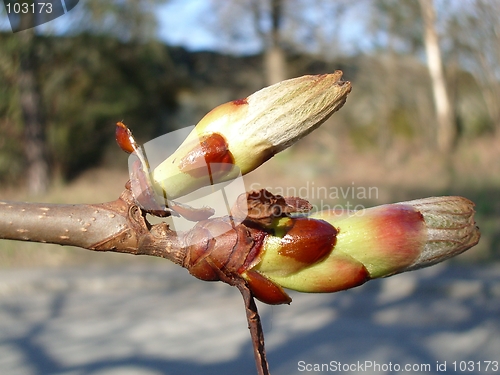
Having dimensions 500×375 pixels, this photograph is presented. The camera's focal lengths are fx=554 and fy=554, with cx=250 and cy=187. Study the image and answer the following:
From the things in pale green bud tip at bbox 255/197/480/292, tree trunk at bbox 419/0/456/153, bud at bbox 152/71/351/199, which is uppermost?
bud at bbox 152/71/351/199

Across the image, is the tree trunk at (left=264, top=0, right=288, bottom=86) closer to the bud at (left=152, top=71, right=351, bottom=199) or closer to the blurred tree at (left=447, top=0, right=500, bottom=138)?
the blurred tree at (left=447, top=0, right=500, bottom=138)

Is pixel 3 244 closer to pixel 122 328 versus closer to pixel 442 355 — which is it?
pixel 122 328

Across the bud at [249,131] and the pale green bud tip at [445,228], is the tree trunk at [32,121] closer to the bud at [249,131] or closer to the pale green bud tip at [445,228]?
the bud at [249,131]

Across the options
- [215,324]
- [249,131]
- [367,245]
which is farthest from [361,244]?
[215,324]

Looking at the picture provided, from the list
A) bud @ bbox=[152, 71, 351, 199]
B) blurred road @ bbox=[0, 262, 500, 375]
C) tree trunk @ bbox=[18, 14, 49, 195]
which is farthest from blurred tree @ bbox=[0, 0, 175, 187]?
bud @ bbox=[152, 71, 351, 199]

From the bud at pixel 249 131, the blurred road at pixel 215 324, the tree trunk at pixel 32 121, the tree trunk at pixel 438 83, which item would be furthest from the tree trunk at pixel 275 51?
the bud at pixel 249 131

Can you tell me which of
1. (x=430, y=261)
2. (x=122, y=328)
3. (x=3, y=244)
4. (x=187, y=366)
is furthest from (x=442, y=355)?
(x=3, y=244)

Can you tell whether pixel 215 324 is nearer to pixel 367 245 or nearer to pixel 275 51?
pixel 367 245
